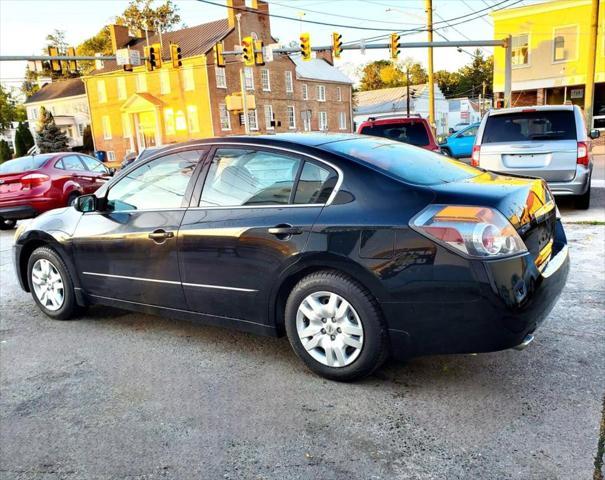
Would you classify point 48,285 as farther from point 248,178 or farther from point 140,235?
point 248,178

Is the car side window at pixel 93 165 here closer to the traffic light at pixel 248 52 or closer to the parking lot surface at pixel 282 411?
the parking lot surface at pixel 282 411

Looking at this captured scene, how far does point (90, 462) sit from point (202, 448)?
556 millimetres

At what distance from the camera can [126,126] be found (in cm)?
4412

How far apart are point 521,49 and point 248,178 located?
3331cm

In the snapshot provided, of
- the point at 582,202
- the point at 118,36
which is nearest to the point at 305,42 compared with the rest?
the point at 582,202

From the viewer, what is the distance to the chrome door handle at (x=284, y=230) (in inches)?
132

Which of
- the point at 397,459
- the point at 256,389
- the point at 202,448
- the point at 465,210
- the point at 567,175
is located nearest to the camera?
the point at 397,459

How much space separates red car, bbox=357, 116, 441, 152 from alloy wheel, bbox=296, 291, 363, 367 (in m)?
7.77

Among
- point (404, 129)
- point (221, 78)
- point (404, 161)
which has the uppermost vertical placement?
point (221, 78)

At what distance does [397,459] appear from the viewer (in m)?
2.62

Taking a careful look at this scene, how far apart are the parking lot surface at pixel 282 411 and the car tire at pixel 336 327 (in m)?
0.16

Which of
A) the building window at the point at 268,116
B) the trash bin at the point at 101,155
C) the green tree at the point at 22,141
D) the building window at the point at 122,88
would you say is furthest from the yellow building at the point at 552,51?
the green tree at the point at 22,141

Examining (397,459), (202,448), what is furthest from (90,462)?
(397,459)

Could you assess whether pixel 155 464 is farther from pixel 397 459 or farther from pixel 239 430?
pixel 397 459
